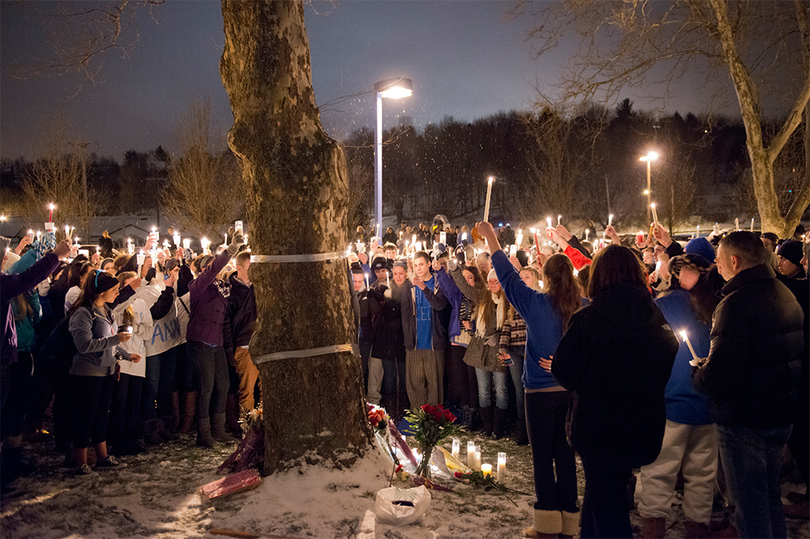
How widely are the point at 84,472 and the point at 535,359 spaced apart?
15.3 feet

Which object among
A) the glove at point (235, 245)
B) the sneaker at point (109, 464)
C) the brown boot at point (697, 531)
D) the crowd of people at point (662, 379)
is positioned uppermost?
the glove at point (235, 245)

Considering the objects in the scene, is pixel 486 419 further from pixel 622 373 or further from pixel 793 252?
pixel 622 373

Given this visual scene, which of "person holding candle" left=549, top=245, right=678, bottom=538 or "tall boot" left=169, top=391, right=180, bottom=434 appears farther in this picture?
"tall boot" left=169, top=391, right=180, bottom=434

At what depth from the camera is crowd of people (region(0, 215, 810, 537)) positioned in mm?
3369

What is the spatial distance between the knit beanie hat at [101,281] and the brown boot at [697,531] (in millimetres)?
5819

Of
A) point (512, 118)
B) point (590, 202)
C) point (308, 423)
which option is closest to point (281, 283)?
point (308, 423)

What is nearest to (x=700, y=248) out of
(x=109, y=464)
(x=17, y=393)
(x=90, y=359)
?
(x=90, y=359)

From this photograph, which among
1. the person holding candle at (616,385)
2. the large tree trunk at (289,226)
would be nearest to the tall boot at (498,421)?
the large tree trunk at (289,226)

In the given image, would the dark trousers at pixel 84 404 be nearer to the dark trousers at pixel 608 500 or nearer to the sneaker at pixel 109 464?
the sneaker at pixel 109 464

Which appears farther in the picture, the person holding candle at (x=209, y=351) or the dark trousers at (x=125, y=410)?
the person holding candle at (x=209, y=351)

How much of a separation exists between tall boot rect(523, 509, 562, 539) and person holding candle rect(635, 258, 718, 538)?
717mm

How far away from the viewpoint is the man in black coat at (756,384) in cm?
351

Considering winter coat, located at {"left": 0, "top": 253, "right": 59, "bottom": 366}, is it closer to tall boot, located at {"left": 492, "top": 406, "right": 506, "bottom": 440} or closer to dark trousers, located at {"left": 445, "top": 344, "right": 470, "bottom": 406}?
dark trousers, located at {"left": 445, "top": 344, "right": 470, "bottom": 406}

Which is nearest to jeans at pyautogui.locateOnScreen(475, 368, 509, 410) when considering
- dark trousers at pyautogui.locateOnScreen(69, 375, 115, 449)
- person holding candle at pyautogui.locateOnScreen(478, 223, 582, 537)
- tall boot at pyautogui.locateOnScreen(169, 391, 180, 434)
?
person holding candle at pyautogui.locateOnScreen(478, 223, 582, 537)
